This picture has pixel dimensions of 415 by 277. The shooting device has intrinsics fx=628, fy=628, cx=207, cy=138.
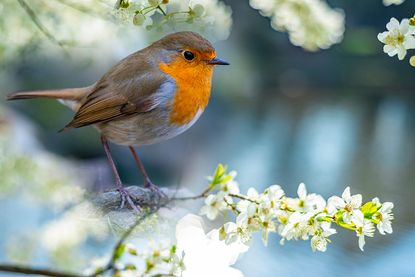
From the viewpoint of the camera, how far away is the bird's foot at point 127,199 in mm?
730

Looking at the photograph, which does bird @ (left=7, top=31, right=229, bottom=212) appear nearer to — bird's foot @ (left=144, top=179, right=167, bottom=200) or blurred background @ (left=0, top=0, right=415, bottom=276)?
bird's foot @ (left=144, top=179, right=167, bottom=200)

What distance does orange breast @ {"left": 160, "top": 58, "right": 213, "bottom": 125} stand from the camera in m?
0.78

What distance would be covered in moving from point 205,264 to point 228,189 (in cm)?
8

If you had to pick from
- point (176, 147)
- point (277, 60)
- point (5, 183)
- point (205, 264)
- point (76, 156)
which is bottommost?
point (205, 264)

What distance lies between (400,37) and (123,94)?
1.22 feet

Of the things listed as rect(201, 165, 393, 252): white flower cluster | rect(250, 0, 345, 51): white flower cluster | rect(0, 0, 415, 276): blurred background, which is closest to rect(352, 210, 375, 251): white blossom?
rect(201, 165, 393, 252): white flower cluster

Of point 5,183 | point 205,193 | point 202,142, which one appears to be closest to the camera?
point 205,193

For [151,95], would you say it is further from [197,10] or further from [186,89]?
[197,10]

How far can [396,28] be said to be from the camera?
0.60 metres

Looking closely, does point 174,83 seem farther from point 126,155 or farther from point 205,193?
point 126,155

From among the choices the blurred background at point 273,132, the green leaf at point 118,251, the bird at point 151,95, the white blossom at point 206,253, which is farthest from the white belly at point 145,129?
the blurred background at point 273,132

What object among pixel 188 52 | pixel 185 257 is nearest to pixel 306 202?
pixel 185 257

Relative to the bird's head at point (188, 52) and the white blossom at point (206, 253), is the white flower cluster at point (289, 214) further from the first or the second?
the bird's head at point (188, 52)

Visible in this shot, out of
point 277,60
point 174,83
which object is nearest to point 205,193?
point 174,83
